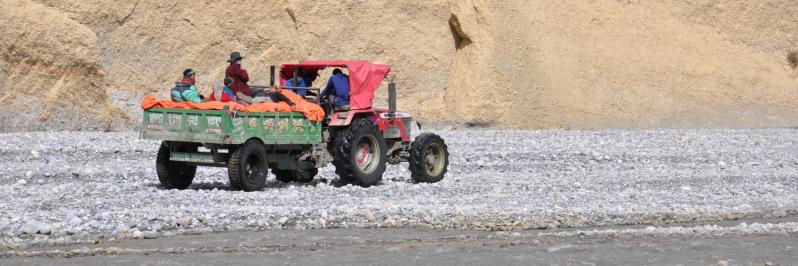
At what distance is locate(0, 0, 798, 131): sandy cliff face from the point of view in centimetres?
3297

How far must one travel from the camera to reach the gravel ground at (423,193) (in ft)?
42.9

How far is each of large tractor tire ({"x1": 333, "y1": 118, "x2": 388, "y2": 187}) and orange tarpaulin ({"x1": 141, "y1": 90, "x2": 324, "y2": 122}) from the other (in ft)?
1.58

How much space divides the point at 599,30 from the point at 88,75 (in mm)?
15933

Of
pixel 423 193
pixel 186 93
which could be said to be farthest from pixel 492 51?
pixel 186 93

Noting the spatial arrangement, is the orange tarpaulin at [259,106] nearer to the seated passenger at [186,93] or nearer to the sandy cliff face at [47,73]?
the seated passenger at [186,93]

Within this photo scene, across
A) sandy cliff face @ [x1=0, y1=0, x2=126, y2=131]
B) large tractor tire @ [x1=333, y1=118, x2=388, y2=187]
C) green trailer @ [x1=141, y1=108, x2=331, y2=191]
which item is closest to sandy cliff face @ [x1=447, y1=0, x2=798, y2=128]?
sandy cliff face @ [x1=0, y1=0, x2=126, y2=131]

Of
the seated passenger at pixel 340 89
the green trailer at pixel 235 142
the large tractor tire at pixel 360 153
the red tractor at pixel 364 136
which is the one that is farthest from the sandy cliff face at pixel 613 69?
the green trailer at pixel 235 142

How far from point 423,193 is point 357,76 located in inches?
80.9

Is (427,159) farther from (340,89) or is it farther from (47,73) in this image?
(47,73)

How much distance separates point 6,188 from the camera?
1669 centimetres

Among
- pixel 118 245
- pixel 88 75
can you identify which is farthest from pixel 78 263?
pixel 88 75

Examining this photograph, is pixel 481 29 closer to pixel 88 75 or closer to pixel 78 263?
pixel 88 75

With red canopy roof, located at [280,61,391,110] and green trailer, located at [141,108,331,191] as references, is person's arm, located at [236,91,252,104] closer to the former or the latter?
green trailer, located at [141,108,331,191]

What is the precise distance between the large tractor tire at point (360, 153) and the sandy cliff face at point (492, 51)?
14.3 m
